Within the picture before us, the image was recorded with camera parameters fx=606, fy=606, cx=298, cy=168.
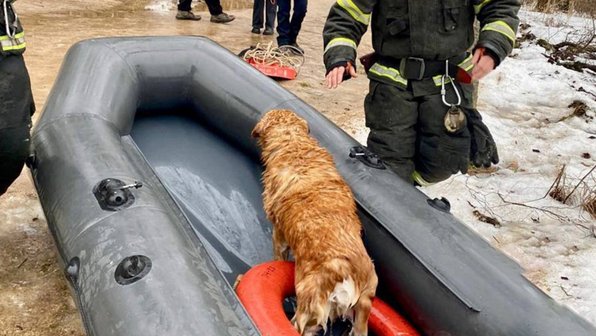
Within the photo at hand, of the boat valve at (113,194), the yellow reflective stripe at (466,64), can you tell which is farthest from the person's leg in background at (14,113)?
the yellow reflective stripe at (466,64)

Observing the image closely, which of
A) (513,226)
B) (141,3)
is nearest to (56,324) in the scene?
(513,226)

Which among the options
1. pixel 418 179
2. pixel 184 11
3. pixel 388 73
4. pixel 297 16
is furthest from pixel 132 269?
pixel 184 11

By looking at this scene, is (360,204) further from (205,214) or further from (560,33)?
(560,33)

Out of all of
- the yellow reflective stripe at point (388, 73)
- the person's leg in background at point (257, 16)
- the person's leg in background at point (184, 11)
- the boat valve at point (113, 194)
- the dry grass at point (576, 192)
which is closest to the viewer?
the boat valve at point (113, 194)

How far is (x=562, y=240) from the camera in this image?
13.1 ft

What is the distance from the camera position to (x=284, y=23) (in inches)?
301

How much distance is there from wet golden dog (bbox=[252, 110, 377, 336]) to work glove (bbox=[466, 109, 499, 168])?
922mm

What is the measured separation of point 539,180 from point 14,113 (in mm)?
3764

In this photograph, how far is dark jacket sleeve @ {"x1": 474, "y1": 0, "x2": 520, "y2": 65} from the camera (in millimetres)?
2973

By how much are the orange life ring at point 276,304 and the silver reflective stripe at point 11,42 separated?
5.18 ft

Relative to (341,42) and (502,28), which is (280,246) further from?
(502,28)

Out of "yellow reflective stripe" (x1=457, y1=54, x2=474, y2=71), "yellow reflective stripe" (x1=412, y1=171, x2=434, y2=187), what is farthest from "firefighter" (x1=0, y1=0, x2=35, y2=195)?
"yellow reflective stripe" (x1=457, y1=54, x2=474, y2=71)

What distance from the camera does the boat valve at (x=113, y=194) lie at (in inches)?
94.5

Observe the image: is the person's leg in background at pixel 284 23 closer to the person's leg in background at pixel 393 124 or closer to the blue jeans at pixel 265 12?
the blue jeans at pixel 265 12
